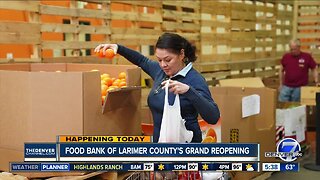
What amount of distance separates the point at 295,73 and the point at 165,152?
239 inches

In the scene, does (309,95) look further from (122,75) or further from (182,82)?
(182,82)

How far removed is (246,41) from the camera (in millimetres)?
7930

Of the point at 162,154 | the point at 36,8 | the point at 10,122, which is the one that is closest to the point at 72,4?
the point at 36,8

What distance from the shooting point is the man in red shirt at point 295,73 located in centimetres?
→ 766

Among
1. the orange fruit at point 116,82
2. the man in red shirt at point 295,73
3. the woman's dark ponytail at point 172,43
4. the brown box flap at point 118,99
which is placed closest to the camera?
the woman's dark ponytail at point 172,43

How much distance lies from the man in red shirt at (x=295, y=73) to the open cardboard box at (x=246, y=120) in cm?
290

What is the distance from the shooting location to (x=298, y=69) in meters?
7.69

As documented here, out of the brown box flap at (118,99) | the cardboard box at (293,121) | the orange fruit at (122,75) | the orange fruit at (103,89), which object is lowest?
the cardboard box at (293,121)

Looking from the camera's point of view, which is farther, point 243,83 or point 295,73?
point 295,73

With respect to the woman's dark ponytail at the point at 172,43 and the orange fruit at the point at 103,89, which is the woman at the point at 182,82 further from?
the orange fruit at the point at 103,89

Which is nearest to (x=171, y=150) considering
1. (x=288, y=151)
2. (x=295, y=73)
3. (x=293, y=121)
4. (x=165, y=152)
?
(x=165, y=152)

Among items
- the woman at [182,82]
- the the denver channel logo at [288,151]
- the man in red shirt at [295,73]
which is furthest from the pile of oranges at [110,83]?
the man in red shirt at [295,73]

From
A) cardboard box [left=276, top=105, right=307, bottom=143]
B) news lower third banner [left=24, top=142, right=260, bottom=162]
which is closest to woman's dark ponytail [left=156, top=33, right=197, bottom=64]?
news lower third banner [left=24, top=142, right=260, bottom=162]

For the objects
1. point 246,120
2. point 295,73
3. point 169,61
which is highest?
point 169,61
